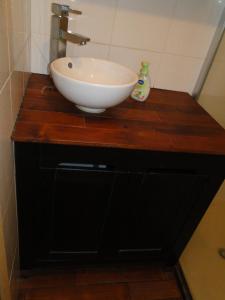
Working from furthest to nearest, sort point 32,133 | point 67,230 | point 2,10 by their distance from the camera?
point 67,230 → point 32,133 → point 2,10

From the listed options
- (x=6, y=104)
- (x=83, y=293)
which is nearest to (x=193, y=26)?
(x=6, y=104)

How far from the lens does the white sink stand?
2.59ft

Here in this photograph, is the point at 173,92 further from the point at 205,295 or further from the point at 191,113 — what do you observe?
the point at 205,295

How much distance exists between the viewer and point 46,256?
1131 mm

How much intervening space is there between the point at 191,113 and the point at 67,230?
0.78 m

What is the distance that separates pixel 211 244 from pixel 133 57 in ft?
4.05

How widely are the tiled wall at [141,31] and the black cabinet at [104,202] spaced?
585mm

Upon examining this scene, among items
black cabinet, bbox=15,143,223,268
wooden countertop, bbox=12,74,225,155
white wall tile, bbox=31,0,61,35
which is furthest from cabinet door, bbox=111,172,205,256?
white wall tile, bbox=31,0,61,35

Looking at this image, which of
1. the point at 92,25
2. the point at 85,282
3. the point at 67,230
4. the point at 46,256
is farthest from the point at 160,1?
the point at 85,282

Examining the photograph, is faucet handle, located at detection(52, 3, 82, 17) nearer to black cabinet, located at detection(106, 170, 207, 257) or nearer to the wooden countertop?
the wooden countertop

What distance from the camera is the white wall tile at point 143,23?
3.55 ft

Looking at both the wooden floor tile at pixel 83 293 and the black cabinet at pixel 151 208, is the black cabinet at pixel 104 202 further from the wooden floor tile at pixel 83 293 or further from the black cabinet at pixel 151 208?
the wooden floor tile at pixel 83 293

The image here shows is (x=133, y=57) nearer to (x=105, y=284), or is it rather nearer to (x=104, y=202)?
(x=104, y=202)

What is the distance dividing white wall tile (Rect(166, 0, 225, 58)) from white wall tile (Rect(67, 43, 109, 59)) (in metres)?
0.32
